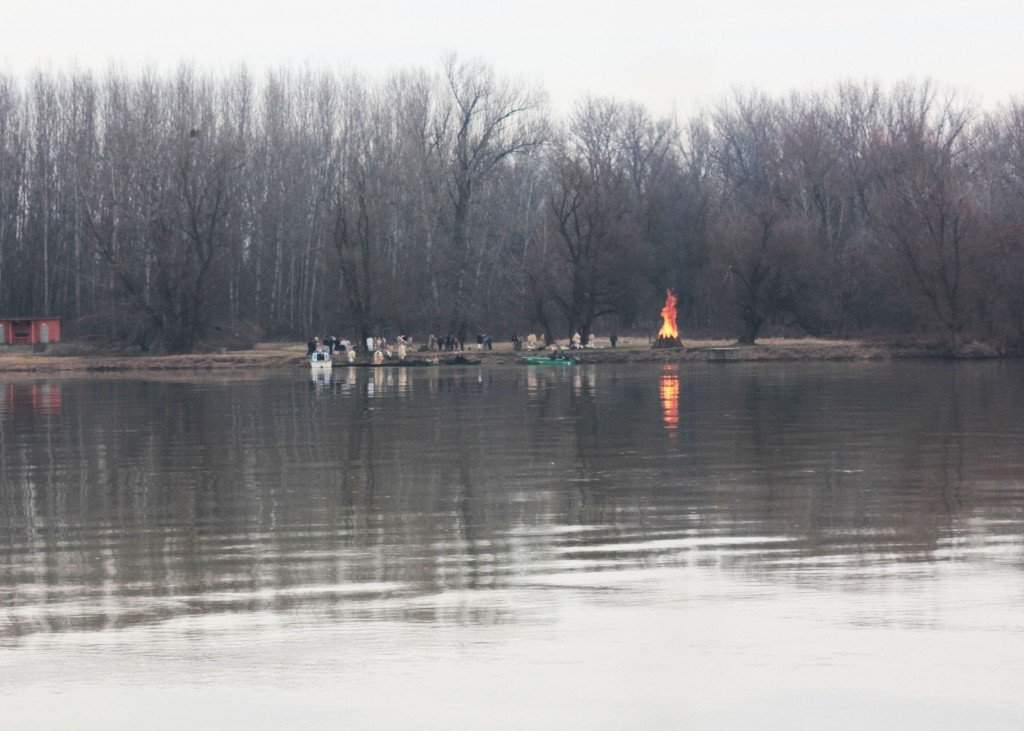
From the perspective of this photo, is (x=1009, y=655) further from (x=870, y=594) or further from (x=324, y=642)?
(x=324, y=642)

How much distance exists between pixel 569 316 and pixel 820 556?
65687mm

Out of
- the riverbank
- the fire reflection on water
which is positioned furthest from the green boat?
the fire reflection on water

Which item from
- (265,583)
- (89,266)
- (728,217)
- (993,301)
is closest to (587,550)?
(265,583)

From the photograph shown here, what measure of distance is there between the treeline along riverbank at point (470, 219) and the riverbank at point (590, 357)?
2.44 metres

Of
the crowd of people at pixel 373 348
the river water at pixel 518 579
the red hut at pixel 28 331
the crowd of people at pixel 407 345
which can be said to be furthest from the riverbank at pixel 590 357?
the river water at pixel 518 579

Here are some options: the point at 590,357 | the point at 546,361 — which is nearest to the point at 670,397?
the point at 546,361

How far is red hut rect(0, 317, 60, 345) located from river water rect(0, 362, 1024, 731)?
5422 centimetres

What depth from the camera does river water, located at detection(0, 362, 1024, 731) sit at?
355 inches

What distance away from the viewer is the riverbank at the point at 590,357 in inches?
2630

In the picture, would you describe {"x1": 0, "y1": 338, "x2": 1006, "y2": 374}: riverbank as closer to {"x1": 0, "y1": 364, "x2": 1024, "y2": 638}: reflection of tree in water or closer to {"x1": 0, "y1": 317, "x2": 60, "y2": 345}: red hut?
{"x1": 0, "y1": 317, "x2": 60, "y2": 345}: red hut

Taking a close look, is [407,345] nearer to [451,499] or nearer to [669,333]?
[669,333]

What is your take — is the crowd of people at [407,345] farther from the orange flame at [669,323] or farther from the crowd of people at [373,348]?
the orange flame at [669,323]

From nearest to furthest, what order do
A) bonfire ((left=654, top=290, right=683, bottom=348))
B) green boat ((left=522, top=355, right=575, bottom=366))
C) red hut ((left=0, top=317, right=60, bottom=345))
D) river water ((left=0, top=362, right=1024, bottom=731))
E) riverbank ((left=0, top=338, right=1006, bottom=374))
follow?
1. river water ((left=0, top=362, right=1024, bottom=731))
2. green boat ((left=522, top=355, right=575, bottom=366))
3. riverbank ((left=0, top=338, right=1006, bottom=374))
4. bonfire ((left=654, top=290, right=683, bottom=348))
5. red hut ((left=0, top=317, right=60, bottom=345))

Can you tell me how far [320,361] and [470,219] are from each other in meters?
25.8
